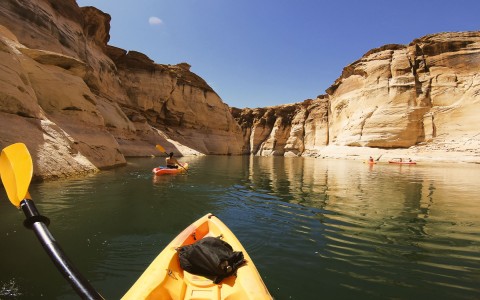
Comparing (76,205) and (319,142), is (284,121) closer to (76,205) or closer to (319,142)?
(319,142)

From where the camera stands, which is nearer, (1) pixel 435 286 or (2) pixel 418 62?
(1) pixel 435 286

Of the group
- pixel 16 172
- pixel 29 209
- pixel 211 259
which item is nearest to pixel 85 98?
pixel 16 172

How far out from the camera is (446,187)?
11805 millimetres

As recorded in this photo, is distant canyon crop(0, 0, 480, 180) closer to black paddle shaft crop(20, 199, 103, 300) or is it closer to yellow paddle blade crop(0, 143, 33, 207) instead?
yellow paddle blade crop(0, 143, 33, 207)

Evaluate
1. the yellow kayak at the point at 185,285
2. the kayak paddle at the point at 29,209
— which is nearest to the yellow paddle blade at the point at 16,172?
the kayak paddle at the point at 29,209

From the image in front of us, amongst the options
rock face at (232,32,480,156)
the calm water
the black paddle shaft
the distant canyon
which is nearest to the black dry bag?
the calm water

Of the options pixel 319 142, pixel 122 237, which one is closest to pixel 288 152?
pixel 319 142

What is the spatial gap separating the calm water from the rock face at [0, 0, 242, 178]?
3.51 m

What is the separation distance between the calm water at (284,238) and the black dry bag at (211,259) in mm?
739

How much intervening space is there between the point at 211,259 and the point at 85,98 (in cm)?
1712

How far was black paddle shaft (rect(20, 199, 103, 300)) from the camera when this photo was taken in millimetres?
2270

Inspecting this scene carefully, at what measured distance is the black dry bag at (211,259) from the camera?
312cm

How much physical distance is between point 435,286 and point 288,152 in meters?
57.6

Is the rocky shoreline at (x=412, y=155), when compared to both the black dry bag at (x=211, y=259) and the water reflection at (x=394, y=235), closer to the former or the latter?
the water reflection at (x=394, y=235)
